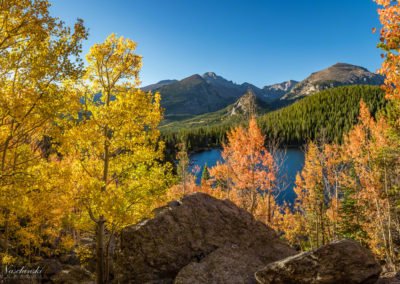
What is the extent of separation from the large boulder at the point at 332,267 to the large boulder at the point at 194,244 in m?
1.81

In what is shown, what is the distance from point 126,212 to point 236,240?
208 inches

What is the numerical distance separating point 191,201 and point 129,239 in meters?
3.28

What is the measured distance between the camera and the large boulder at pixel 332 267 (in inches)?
213

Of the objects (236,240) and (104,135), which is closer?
(104,135)

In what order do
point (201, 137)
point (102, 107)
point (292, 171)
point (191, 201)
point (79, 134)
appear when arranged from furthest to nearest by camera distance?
point (201, 137) → point (292, 171) → point (191, 201) → point (102, 107) → point (79, 134)

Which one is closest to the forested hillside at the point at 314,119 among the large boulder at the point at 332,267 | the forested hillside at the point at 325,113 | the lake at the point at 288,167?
the forested hillside at the point at 325,113

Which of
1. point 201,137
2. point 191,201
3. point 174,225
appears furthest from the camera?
point 201,137

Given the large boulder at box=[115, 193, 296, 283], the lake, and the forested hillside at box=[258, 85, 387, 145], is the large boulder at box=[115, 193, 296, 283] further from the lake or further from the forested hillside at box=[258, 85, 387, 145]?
the forested hillside at box=[258, 85, 387, 145]

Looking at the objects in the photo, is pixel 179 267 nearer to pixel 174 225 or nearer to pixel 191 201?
pixel 174 225

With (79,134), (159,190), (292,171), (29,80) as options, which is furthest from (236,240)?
(292,171)

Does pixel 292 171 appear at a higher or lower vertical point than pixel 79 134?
lower

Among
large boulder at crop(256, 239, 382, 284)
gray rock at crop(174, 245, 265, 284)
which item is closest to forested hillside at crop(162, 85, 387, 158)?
gray rock at crop(174, 245, 265, 284)

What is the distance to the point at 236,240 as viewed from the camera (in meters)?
9.32

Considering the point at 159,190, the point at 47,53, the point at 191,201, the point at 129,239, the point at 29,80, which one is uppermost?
the point at 47,53
